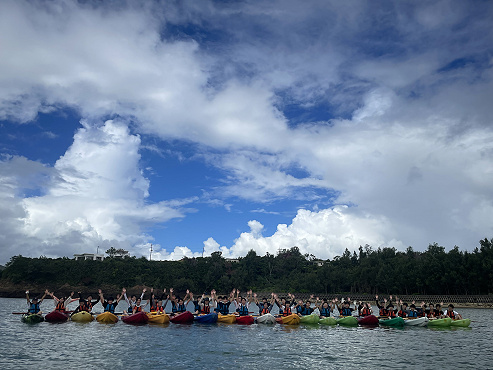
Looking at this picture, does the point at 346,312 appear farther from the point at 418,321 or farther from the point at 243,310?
the point at 243,310

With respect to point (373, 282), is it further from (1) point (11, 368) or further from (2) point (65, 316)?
(1) point (11, 368)

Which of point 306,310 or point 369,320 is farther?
point 306,310

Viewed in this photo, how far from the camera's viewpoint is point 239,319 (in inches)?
1289

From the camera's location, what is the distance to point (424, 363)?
1930cm

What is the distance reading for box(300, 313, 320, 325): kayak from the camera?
33.5 m

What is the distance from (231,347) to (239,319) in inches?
409

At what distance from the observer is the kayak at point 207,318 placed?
104ft

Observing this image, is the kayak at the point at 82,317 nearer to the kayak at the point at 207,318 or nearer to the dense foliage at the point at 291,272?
the kayak at the point at 207,318

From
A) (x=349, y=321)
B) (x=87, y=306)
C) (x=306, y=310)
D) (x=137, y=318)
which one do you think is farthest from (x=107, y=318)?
(x=349, y=321)

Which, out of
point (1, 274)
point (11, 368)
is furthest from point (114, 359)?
point (1, 274)

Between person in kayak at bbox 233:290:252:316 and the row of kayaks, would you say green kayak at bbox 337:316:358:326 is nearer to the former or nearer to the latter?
the row of kayaks

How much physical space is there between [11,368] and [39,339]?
25.9 feet

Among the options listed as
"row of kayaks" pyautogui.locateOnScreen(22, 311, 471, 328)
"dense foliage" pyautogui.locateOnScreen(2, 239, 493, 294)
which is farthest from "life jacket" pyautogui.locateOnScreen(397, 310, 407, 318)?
"dense foliage" pyautogui.locateOnScreen(2, 239, 493, 294)

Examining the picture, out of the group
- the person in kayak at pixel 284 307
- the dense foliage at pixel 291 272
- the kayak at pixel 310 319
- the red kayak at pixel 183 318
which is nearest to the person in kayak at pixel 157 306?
the red kayak at pixel 183 318
